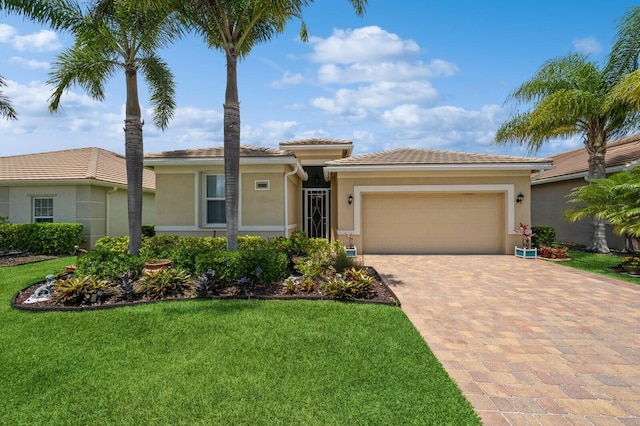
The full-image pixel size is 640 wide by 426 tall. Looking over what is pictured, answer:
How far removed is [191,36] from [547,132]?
44.4 ft

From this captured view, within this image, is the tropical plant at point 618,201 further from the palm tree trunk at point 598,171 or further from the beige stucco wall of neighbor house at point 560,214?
the beige stucco wall of neighbor house at point 560,214

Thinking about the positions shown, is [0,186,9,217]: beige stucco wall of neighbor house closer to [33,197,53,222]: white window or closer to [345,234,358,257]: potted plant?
[33,197,53,222]: white window

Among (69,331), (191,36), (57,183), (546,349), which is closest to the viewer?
(546,349)

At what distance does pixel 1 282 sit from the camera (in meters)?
8.06

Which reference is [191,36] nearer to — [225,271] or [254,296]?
[225,271]

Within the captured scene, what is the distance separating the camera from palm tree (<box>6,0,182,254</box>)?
8.05 m

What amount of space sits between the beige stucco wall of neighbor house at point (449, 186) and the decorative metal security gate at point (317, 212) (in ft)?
8.55

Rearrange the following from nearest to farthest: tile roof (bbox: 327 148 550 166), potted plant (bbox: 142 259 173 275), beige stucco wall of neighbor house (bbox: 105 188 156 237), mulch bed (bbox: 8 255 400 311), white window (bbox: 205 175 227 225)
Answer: mulch bed (bbox: 8 255 400 311), potted plant (bbox: 142 259 173 275), white window (bbox: 205 175 227 225), tile roof (bbox: 327 148 550 166), beige stucco wall of neighbor house (bbox: 105 188 156 237)

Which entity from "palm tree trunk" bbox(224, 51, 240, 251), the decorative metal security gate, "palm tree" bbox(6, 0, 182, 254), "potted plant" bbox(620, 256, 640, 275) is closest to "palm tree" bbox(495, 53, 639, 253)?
"potted plant" bbox(620, 256, 640, 275)

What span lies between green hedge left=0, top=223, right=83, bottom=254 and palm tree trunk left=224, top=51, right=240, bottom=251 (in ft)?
30.7

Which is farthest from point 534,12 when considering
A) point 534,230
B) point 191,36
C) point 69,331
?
point 69,331

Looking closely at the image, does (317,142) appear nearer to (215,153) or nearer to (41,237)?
(215,153)

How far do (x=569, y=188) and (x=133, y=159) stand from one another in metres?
18.4

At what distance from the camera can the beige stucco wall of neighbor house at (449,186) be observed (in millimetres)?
12617
